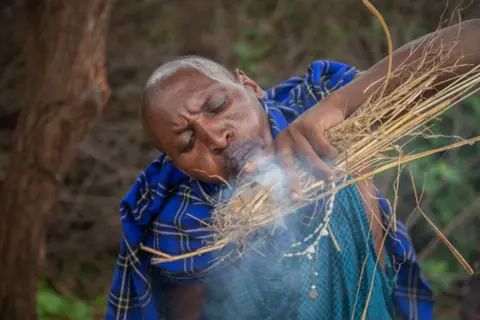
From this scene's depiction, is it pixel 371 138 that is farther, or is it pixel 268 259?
pixel 268 259

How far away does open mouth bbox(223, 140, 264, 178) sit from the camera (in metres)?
1.96

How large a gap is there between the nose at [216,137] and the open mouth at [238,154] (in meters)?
0.02

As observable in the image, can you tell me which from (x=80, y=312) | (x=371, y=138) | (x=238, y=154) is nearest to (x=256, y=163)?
(x=238, y=154)

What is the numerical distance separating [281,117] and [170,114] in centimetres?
34

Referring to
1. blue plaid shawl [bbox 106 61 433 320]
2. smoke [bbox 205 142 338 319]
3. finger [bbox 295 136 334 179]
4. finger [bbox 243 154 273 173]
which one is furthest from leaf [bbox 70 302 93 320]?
finger [bbox 295 136 334 179]

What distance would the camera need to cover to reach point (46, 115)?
10.1 ft

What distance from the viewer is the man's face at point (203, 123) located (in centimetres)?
198

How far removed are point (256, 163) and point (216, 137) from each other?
0.13 metres

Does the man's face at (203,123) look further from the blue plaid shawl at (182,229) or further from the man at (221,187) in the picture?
the blue plaid shawl at (182,229)

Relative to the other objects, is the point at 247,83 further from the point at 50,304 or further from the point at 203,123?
the point at 50,304

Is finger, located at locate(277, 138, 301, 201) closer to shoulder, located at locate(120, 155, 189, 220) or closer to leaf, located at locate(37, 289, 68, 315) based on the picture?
shoulder, located at locate(120, 155, 189, 220)

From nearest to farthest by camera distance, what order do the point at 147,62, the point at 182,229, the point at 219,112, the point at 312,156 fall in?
the point at 312,156
the point at 219,112
the point at 182,229
the point at 147,62

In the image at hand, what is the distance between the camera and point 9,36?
4.66 m

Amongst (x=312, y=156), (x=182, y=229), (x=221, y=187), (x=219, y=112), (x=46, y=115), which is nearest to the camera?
(x=312, y=156)
